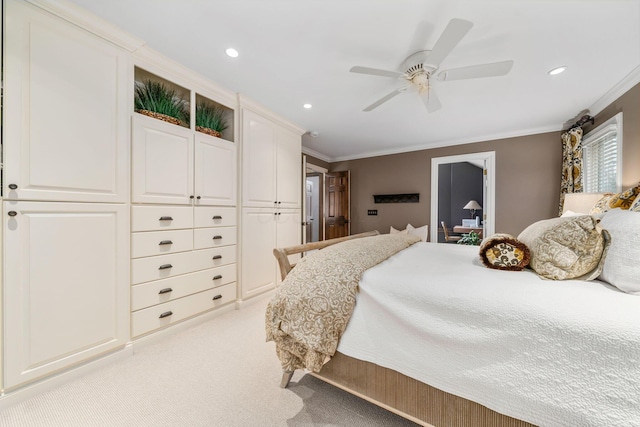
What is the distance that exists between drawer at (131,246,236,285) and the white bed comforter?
172 centimetres

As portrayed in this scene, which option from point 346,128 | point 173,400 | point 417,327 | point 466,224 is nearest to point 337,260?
point 417,327

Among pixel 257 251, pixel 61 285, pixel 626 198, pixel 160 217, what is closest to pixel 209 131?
pixel 160 217

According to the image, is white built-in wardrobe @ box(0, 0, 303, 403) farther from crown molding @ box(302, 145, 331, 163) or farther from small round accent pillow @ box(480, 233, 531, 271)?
small round accent pillow @ box(480, 233, 531, 271)

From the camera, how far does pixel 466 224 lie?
5863 mm

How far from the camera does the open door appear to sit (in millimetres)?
5395

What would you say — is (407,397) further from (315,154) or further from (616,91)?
(315,154)

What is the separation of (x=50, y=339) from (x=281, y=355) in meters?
1.48

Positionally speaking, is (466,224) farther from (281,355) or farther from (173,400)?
(173,400)

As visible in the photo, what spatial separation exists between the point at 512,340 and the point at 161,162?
8.46 feet

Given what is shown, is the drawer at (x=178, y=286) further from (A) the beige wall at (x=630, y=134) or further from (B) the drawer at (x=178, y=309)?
(A) the beige wall at (x=630, y=134)

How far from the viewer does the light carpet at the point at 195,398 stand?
4.11ft

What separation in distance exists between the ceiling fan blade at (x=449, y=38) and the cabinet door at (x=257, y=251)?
7.68ft

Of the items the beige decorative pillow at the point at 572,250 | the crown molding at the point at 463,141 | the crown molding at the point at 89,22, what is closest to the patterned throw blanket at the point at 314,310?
the beige decorative pillow at the point at 572,250

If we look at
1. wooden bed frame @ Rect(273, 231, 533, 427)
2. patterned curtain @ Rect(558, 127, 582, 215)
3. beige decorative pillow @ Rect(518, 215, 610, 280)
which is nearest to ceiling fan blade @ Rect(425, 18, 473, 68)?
beige decorative pillow @ Rect(518, 215, 610, 280)
